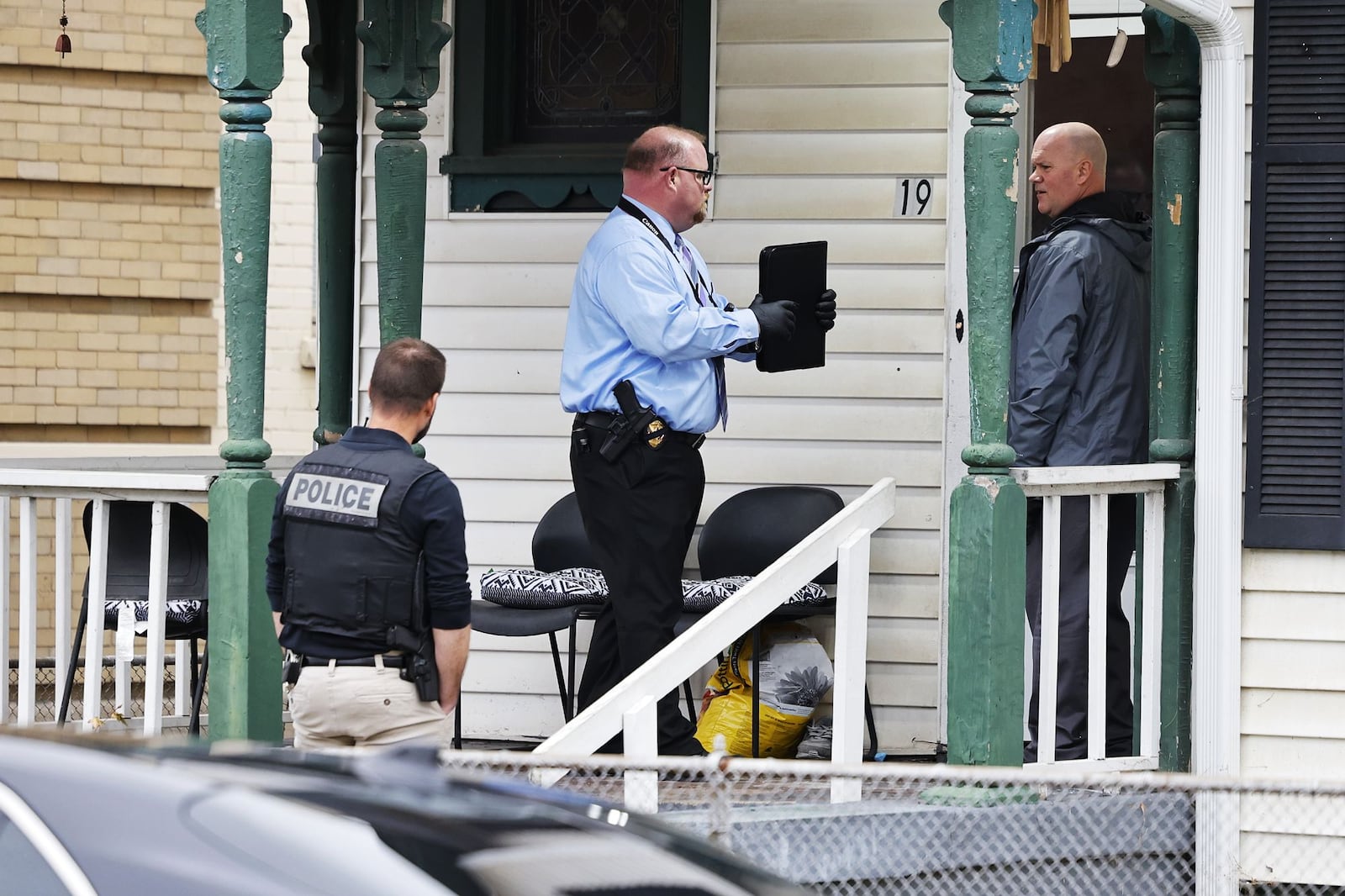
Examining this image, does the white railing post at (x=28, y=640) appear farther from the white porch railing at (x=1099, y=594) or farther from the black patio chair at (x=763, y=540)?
the white porch railing at (x=1099, y=594)

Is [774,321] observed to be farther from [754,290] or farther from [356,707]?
[356,707]

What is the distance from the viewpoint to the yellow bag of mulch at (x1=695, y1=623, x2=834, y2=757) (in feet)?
20.9

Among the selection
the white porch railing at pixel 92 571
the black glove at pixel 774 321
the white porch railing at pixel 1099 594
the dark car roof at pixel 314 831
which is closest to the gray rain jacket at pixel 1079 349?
the white porch railing at pixel 1099 594

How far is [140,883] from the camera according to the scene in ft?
6.93

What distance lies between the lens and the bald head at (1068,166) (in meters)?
6.07

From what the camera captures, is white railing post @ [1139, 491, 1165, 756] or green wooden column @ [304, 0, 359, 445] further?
green wooden column @ [304, 0, 359, 445]

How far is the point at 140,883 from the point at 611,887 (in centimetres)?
54

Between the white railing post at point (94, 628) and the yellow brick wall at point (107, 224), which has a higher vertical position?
the yellow brick wall at point (107, 224)

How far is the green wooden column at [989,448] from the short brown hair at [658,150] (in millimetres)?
995

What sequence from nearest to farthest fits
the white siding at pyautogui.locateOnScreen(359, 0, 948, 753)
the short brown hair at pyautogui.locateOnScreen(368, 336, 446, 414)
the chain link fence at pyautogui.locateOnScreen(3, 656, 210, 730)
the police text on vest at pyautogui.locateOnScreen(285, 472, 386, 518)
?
the police text on vest at pyautogui.locateOnScreen(285, 472, 386, 518) → the short brown hair at pyautogui.locateOnScreen(368, 336, 446, 414) → the white siding at pyautogui.locateOnScreen(359, 0, 948, 753) → the chain link fence at pyautogui.locateOnScreen(3, 656, 210, 730)

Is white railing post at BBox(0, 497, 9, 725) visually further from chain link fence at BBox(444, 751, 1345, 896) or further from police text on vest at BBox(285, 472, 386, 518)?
police text on vest at BBox(285, 472, 386, 518)

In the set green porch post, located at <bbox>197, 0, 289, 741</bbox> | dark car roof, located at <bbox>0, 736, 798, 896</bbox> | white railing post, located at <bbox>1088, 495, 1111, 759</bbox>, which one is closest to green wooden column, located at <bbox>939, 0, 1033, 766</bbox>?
white railing post, located at <bbox>1088, 495, 1111, 759</bbox>

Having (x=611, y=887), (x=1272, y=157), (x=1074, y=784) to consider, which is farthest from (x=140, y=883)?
(x=1272, y=157)

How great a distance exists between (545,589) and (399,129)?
62.8 inches
